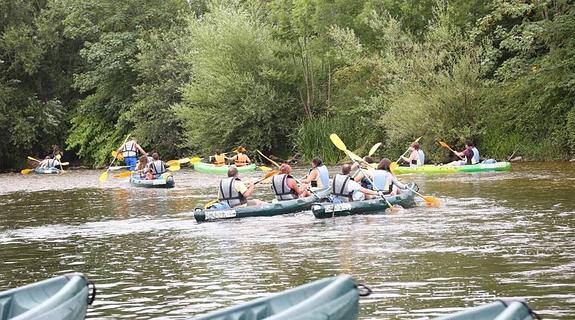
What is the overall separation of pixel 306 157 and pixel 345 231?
78.2ft

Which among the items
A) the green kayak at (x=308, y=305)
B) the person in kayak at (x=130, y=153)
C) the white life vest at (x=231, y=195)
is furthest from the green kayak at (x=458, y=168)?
the green kayak at (x=308, y=305)

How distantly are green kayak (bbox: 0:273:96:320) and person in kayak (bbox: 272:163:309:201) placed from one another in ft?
38.3

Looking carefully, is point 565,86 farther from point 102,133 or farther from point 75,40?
point 75,40

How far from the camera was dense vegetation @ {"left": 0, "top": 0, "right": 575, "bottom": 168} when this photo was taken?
1303 inches

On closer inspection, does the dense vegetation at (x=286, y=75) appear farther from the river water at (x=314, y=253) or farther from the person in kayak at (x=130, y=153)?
the river water at (x=314, y=253)

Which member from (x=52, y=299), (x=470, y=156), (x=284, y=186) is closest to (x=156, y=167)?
(x=470, y=156)

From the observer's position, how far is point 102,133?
50.7m

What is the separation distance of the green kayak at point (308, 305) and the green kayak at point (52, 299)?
3.65ft

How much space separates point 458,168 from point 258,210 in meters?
12.5

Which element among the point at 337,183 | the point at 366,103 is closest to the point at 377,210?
the point at 337,183

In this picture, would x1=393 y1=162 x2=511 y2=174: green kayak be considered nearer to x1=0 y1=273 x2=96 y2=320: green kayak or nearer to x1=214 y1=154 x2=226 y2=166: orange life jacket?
x1=214 y1=154 x2=226 y2=166: orange life jacket

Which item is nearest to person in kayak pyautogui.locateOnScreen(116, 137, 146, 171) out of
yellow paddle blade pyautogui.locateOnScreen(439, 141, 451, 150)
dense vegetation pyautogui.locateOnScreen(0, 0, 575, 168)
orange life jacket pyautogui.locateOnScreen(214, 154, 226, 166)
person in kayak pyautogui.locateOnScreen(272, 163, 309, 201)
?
orange life jacket pyautogui.locateOnScreen(214, 154, 226, 166)

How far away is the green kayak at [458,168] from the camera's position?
95.7 feet

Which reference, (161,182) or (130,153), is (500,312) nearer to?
(161,182)
